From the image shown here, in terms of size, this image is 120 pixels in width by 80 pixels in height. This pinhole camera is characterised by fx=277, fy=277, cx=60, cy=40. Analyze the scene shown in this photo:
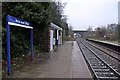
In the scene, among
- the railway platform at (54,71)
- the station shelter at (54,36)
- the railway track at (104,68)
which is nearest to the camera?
the railway platform at (54,71)

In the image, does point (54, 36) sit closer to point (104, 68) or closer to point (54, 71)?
point (104, 68)

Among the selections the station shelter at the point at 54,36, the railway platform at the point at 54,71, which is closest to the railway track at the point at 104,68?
the railway platform at the point at 54,71

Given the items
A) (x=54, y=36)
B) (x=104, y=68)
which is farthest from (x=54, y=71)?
(x=54, y=36)

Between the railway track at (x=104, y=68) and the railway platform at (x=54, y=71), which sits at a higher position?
the railway platform at (x=54, y=71)

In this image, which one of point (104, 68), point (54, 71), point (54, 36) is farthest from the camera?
point (54, 36)

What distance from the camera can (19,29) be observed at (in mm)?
18234

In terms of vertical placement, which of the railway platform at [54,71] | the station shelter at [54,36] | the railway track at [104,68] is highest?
the station shelter at [54,36]

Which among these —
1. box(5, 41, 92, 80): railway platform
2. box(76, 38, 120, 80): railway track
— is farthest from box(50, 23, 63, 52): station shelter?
box(5, 41, 92, 80): railway platform

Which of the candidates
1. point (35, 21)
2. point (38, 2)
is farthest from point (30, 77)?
point (38, 2)

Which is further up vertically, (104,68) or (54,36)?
(54,36)

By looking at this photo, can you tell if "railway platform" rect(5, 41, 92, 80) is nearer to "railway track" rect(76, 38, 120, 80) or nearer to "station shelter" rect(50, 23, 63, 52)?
"railway track" rect(76, 38, 120, 80)

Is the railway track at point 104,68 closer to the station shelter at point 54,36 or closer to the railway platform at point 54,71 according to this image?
the railway platform at point 54,71

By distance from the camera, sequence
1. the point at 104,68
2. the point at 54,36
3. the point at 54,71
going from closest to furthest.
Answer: the point at 54,71 → the point at 104,68 → the point at 54,36

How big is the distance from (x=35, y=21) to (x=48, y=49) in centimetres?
470
